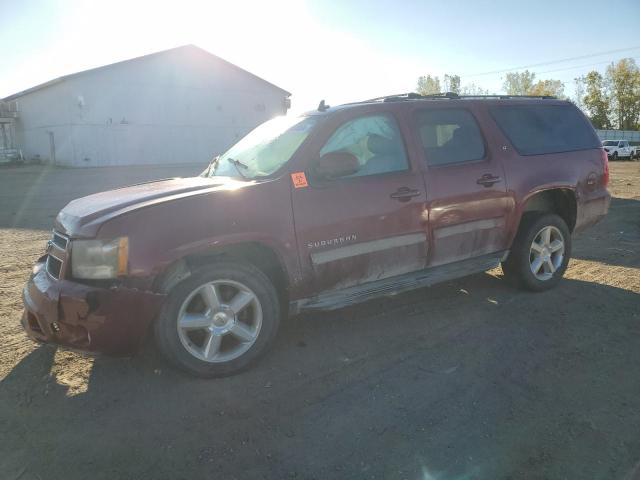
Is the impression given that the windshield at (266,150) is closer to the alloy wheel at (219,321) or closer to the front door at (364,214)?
the front door at (364,214)

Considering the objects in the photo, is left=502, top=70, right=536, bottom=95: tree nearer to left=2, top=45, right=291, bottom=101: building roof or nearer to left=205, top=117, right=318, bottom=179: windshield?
left=2, top=45, right=291, bottom=101: building roof

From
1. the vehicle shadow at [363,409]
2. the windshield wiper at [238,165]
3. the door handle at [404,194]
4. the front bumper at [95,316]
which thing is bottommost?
the vehicle shadow at [363,409]

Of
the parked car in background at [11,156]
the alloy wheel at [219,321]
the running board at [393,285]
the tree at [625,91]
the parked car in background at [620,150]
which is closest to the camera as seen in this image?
the alloy wheel at [219,321]

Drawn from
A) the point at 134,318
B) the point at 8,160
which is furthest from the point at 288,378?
the point at 8,160

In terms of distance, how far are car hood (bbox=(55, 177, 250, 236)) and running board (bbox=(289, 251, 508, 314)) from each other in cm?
102

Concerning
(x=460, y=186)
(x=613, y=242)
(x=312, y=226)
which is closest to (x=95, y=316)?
(x=312, y=226)

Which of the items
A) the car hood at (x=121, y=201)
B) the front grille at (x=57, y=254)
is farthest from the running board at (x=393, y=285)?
the front grille at (x=57, y=254)

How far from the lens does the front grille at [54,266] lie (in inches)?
120

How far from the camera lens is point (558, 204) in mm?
4926

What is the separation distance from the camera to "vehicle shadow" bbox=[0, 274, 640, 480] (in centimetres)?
228

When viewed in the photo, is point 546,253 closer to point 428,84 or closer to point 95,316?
point 95,316

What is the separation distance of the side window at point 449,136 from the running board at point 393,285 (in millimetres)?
941

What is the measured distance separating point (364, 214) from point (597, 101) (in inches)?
3409

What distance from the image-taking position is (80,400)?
2893 mm
